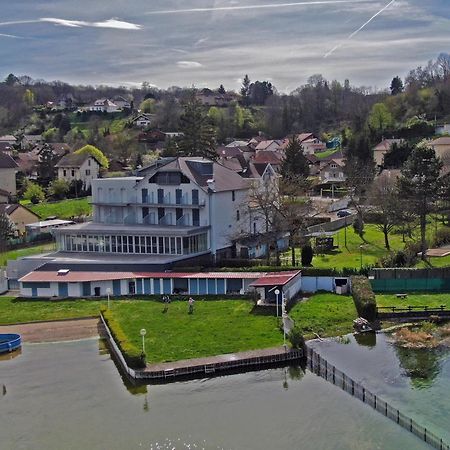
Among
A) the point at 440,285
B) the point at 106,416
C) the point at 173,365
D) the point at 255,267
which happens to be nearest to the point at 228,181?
the point at 255,267

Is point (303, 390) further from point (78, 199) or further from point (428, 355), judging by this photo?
point (78, 199)

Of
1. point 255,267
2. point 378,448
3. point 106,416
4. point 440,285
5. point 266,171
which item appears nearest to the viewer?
point 378,448

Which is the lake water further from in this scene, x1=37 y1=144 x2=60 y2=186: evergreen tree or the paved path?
x1=37 y1=144 x2=60 y2=186: evergreen tree

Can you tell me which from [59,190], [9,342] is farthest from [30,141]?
[9,342]

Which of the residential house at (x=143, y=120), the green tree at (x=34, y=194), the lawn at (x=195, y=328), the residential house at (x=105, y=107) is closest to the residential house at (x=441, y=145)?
the green tree at (x=34, y=194)

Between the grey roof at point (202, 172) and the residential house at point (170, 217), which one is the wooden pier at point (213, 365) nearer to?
the residential house at point (170, 217)

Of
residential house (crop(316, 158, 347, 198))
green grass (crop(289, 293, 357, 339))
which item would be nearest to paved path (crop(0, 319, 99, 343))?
green grass (crop(289, 293, 357, 339))
